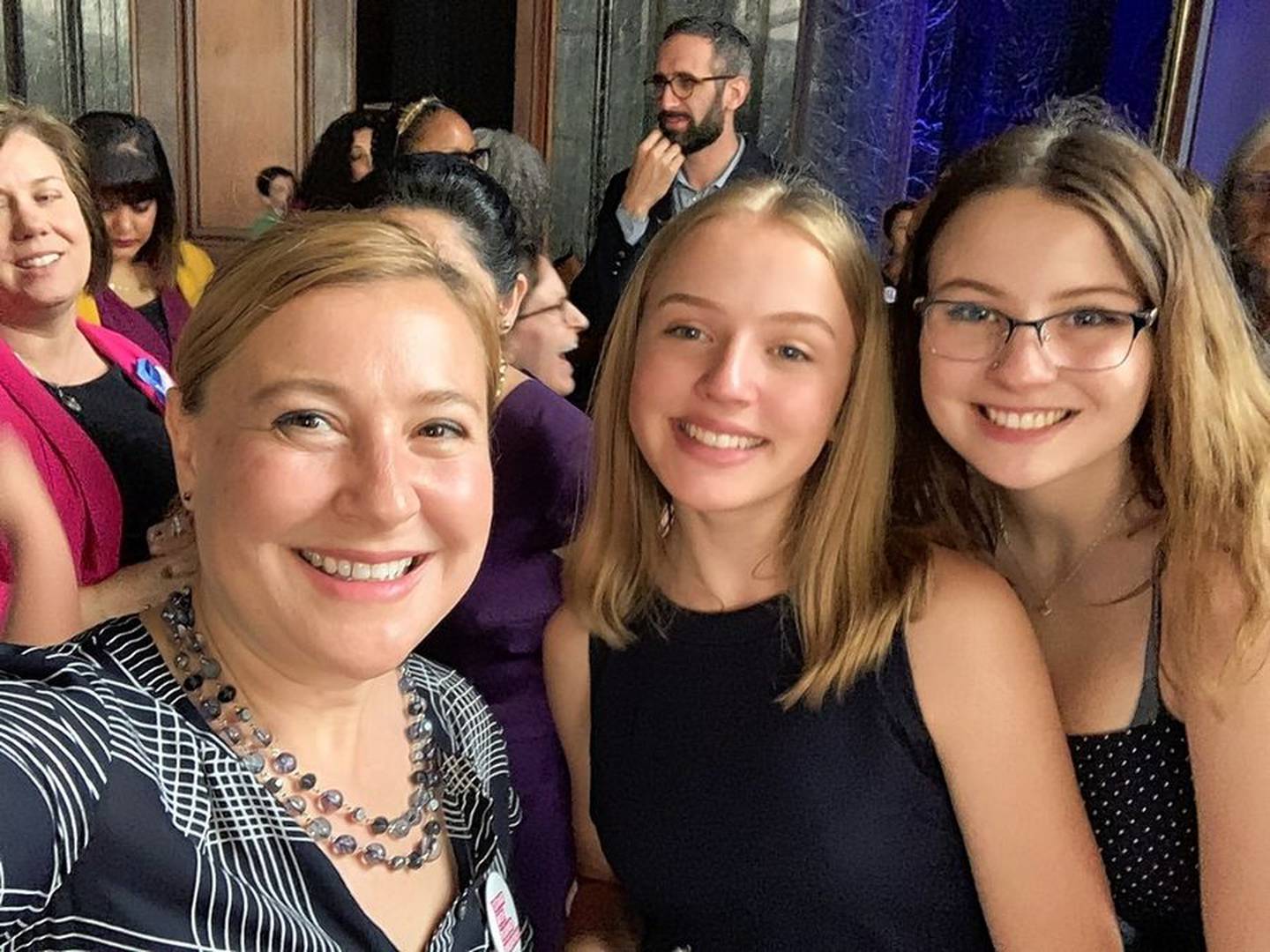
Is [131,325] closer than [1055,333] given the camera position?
No

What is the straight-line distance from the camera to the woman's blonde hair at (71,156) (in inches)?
71.7

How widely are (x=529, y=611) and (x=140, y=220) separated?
65.4 inches

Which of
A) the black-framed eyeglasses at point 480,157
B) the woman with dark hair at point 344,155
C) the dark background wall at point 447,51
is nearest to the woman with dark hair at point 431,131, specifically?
the woman with dark hair at point 344,155

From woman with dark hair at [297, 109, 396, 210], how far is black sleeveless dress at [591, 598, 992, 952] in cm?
138

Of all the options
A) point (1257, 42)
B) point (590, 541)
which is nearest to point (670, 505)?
point (590, 541)

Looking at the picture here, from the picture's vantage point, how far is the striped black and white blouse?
2.66ft

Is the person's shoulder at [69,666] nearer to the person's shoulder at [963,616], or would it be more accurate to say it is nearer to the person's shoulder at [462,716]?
the person's shoulder at [462,716]

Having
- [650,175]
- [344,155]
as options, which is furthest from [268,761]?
[650,175]

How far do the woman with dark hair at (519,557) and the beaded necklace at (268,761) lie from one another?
0.52 metres

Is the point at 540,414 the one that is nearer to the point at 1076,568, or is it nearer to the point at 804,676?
the point at 804,676

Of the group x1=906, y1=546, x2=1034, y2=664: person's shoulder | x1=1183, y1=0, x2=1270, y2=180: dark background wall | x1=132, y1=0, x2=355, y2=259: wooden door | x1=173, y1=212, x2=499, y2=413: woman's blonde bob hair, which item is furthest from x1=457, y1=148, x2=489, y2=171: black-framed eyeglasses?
x1=132, y1=0, x2=355, y2=259: wooden door

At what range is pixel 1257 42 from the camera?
367cm

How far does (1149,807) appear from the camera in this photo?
4.21 ft

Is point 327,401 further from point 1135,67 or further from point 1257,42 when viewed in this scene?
point 1135,67
